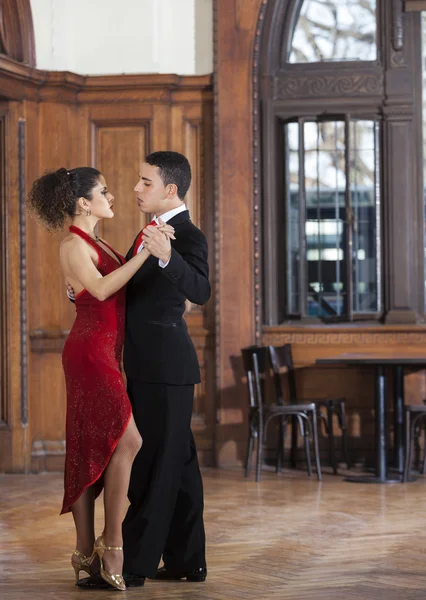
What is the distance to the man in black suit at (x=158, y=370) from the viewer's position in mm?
4043

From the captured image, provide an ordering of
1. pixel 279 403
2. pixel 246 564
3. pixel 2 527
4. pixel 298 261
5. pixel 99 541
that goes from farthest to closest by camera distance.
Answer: pixel 298 261, pixel 279 403, pixel 2 527, pixel 246 564, pixel 99 541

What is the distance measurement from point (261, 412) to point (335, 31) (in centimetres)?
292

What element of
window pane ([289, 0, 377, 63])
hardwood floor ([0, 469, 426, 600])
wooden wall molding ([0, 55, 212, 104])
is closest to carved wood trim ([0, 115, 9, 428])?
wooden wall molding ([0, 55, 212, 104])

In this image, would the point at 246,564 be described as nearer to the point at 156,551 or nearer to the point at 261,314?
the point at 156,551

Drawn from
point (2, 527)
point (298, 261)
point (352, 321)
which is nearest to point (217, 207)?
point (298, 261)

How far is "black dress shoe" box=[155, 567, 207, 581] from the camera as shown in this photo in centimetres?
425

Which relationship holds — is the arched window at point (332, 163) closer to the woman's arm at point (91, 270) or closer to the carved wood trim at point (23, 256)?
the carved wood trim at point (23, 256)

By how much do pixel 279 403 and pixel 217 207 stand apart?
148 cm

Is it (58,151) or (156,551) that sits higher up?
(58,151)

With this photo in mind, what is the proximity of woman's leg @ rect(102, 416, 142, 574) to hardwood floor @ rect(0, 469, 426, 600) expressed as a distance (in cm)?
15

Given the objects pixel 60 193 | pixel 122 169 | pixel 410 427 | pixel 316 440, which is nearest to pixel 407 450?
pixel 410 427

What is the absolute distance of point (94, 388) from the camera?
4.05 metres

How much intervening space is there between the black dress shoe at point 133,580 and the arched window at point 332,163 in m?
4.04

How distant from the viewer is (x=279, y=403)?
748 centimetres
